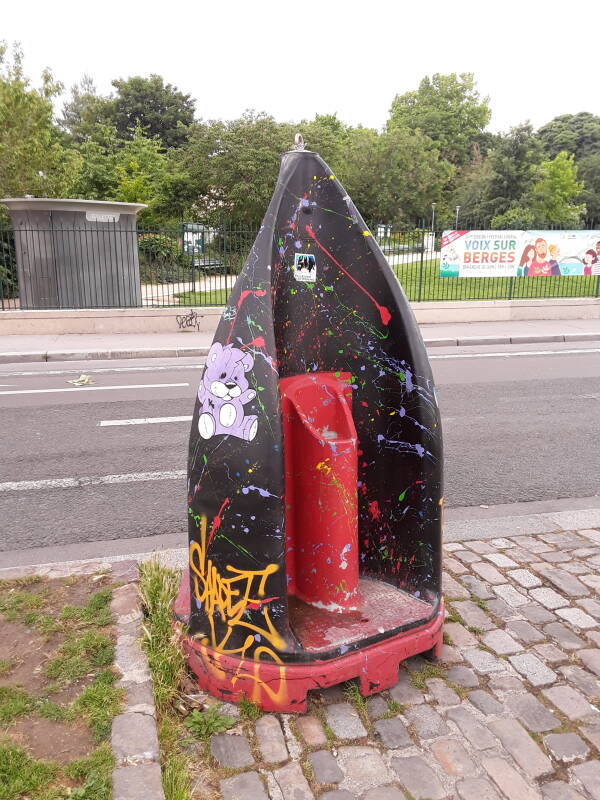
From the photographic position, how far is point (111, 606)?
3279mm

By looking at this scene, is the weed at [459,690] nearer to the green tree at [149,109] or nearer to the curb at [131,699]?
the curb at [131,699]

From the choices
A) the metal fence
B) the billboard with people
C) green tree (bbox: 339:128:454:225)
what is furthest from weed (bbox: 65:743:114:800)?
green tree (bbox: 339:128:454:225)

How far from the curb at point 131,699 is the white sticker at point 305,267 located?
1.73 metres

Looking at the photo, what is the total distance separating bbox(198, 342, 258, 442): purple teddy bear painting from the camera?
2.55m

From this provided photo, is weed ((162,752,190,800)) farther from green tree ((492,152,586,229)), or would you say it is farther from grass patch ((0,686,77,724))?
green tree ((492,152,586,229))

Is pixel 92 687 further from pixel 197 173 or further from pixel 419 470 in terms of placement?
pixel 197 173

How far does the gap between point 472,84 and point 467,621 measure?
8230cm

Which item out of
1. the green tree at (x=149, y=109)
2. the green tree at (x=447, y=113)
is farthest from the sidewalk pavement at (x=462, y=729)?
the green tree at (x=447, y=113)

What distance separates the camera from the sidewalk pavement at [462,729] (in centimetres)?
230

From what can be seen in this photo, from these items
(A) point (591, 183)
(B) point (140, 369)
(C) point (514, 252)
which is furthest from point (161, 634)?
(A) point (591, 183)

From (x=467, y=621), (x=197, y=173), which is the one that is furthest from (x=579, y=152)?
(x=467, y=621)

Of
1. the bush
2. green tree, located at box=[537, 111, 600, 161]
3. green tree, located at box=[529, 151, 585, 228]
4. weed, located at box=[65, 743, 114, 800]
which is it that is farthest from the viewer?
green tree, located at box=[537, 111, 600, 161]

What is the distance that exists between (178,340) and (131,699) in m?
11.6

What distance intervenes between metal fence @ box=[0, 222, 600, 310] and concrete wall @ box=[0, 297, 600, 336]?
0.49m
